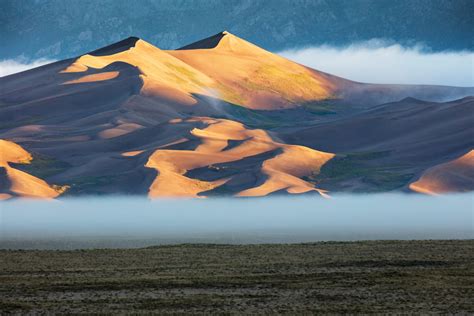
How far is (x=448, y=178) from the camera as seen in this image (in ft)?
616

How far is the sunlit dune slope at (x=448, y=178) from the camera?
601 ft

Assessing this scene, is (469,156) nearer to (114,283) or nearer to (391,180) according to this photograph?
(391,180)

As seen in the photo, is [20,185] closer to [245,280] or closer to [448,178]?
[448,178]

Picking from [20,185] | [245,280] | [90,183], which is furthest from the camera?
[90,183]

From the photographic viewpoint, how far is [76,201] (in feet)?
593

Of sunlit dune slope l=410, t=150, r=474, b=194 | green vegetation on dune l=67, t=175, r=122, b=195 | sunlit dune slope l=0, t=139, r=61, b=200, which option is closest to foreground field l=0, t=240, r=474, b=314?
sunlit dune slope l=0, t=139, r=61, b=200

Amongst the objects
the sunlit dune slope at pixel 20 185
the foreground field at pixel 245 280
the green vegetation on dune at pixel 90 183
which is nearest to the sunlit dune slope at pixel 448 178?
the green vegetation on dune at pixel 90 183

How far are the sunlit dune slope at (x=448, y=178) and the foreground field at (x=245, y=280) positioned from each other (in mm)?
106180

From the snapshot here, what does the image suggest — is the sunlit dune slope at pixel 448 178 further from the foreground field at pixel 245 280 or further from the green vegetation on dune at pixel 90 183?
the foreground field at pixel 245 280

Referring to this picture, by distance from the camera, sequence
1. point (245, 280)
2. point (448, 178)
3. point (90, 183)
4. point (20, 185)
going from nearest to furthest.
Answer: point (245, 280), point (20, 185), point (448, 178), point (90, 183)

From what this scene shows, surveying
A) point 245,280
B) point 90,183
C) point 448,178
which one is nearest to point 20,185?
point 90,183

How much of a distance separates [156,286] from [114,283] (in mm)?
2224

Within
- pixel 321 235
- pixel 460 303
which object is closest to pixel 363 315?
pixel 460 303

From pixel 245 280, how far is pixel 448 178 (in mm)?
132492
